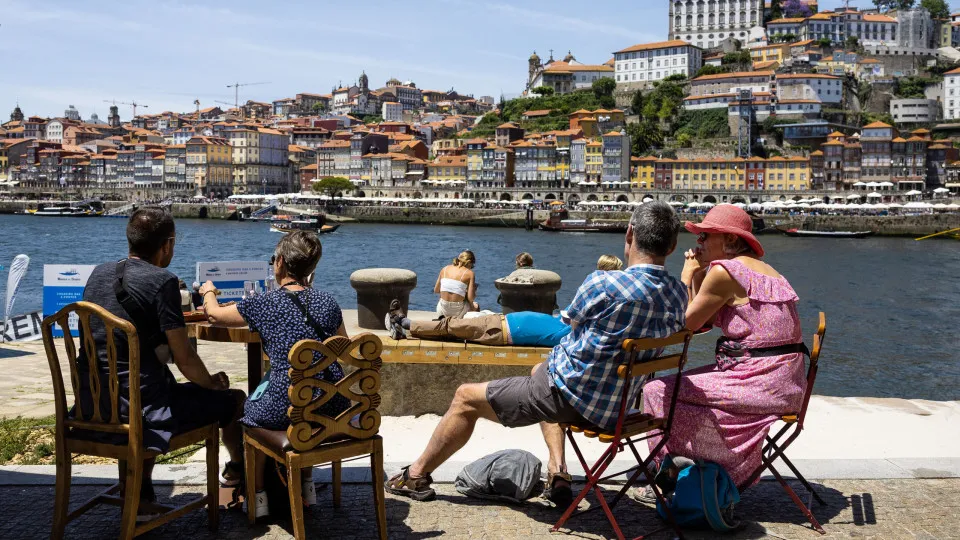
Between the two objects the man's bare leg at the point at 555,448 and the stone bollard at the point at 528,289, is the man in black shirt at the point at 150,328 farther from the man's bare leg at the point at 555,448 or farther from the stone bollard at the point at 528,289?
the stone bollard at the point at 528,289

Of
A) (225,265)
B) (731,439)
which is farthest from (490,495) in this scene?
(225,265)

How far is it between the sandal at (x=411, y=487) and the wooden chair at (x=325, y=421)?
38 cm

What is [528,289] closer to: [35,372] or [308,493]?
[308,493]

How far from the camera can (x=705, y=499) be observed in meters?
2.80

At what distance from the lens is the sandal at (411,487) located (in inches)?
120

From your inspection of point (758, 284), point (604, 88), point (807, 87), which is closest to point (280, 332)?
point (758, 284)

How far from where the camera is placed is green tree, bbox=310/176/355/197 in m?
74.4

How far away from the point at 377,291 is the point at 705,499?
239cm

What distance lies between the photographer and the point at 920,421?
432 cm

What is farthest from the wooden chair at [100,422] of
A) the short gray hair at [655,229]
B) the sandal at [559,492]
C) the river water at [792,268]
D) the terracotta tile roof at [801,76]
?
the terracotta tile roof at [801,76]

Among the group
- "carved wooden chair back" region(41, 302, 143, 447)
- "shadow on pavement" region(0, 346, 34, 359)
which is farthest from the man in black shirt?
"shadow on pavement" region(0, 346, 34, 359)

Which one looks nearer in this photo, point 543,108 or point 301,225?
point 301,225

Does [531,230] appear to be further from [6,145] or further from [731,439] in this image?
[6,145]

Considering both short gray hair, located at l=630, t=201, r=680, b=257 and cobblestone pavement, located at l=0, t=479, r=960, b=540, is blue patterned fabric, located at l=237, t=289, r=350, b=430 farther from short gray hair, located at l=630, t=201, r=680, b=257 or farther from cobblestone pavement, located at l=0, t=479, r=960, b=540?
short gray hair, located at l=630, t=201, r=680, b=257
